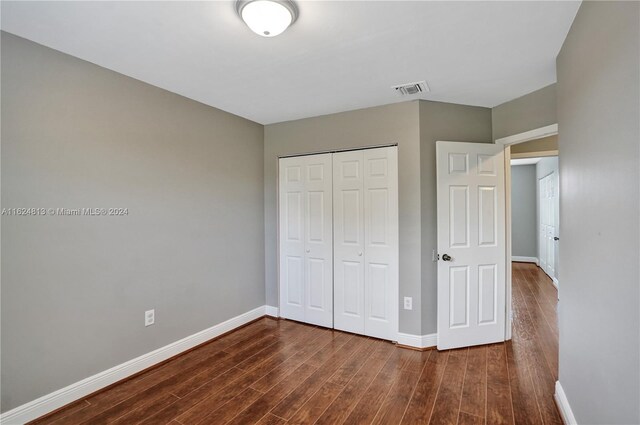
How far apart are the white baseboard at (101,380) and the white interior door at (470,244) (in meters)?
2.38

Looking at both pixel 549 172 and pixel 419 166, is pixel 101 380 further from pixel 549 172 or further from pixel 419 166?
pixel 549 172

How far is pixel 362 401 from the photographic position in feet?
6.84

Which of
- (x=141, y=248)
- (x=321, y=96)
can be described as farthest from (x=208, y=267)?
(x=321, y=96)

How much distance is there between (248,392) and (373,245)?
177 centimetres

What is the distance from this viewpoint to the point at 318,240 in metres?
3.51

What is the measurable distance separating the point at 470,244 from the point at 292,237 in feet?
6.49

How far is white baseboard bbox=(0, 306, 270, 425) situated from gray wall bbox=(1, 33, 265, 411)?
1.9 inches

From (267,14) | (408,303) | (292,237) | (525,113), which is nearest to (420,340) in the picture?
(408,303)

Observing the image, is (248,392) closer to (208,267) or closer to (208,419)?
(208,419)

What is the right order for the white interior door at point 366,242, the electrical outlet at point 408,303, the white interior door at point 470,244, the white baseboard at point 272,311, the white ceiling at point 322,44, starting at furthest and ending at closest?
the white baseboard at point 272,311, the white interior door at point 366,242, the electrical outlet at point 408,303, the white interior door at point 470,244, the white ceiling at point 322,44

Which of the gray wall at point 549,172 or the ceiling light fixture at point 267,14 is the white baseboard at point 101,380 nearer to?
the ceiling light fixture at point 267,14

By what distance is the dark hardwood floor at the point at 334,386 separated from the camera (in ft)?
6.36

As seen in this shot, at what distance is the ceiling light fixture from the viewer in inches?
59.7

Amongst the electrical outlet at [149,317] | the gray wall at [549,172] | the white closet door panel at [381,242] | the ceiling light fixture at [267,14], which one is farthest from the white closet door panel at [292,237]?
the gray wall at [549,172]
